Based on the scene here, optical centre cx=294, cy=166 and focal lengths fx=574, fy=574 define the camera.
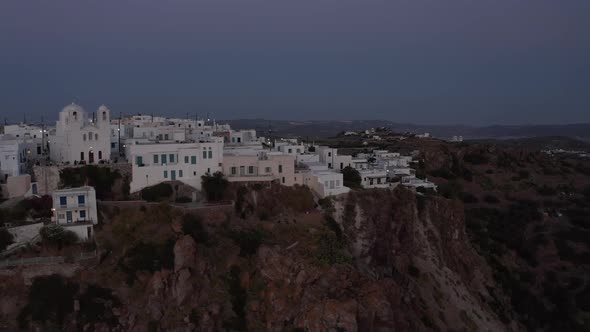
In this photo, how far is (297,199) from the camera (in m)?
34.1

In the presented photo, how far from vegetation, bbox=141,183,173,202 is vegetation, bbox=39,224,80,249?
5.12 meters

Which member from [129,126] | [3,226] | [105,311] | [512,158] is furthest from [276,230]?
[512,158]

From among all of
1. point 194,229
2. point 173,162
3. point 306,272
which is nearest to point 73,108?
point 173,162

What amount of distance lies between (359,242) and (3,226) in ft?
65.4

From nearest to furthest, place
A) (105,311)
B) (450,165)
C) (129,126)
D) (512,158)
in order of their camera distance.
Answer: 1. (105,311)
2. (129,126)
3. (450,165)
4. (512,158)

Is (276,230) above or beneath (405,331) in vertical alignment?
above

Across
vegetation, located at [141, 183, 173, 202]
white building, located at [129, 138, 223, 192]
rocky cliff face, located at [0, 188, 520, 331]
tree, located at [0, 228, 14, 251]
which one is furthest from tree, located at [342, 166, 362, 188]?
tree, located at [0, 228, 14, 251]

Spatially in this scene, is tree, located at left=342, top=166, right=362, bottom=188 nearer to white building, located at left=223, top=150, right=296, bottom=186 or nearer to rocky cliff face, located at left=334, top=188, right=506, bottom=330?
rocky cliff face, located at left=334, top=188, right=506, bottom=330

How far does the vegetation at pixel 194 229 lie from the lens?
2916 centimetres

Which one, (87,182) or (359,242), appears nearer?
(87,182)

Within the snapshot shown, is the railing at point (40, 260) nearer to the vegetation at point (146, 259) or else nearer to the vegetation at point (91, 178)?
the vegetation at point (146, 259)

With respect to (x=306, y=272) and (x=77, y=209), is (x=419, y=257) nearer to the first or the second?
(x=306, y=272)

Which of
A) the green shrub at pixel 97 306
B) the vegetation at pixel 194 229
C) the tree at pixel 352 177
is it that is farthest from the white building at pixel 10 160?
the tree at pixel 352 177

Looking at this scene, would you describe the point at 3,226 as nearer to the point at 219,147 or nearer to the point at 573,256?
the point at 219,147
